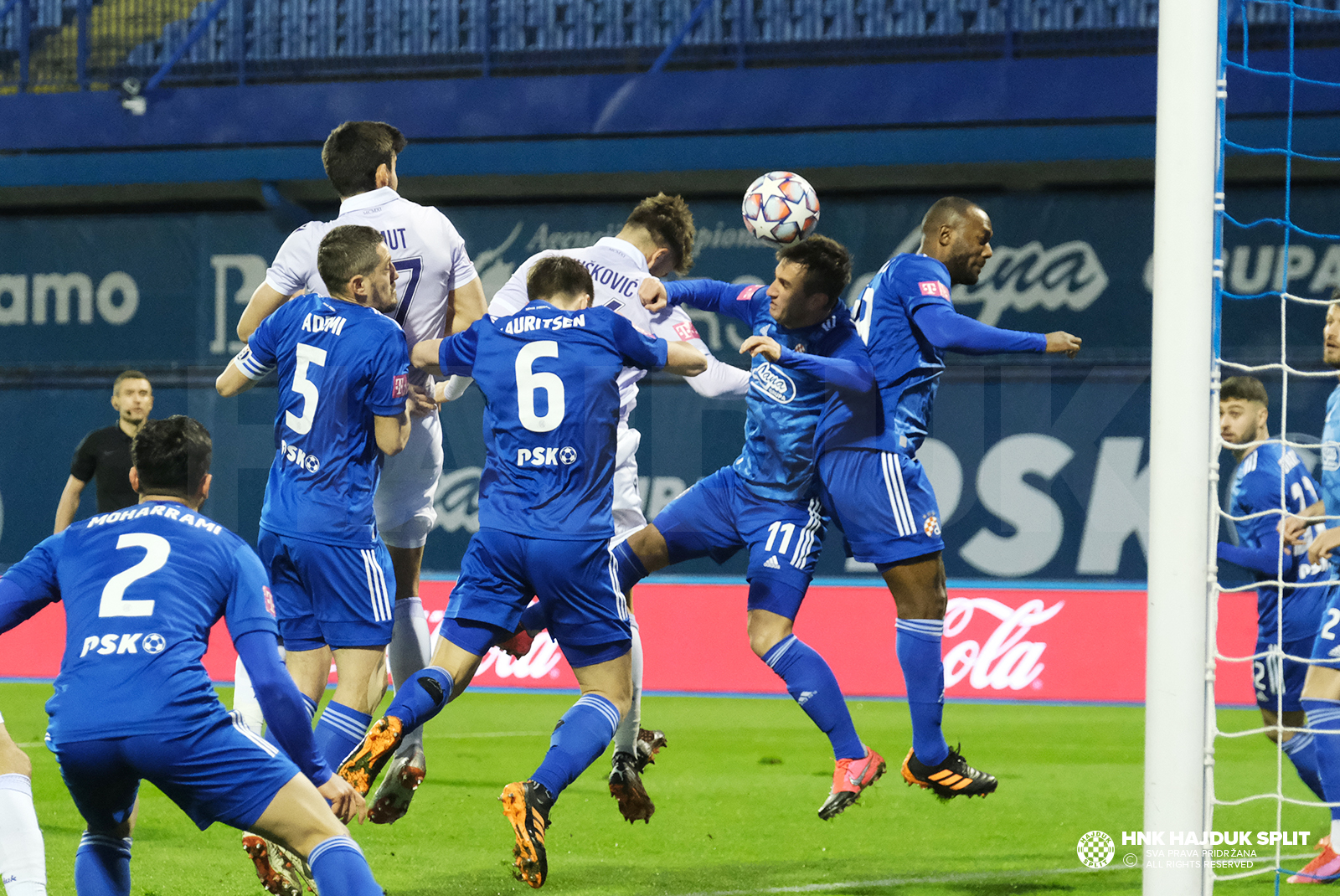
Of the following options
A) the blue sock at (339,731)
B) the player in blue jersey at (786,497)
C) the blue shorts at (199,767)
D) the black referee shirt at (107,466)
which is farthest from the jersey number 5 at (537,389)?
the black referee shirt at (107,466)

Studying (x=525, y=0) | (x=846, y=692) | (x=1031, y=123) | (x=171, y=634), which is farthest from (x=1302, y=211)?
(x=171, y=634)

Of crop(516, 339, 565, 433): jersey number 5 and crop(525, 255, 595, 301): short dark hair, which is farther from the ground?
crop(525, 255, 595, 301): short dark hair

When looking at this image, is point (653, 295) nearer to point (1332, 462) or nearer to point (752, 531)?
point (752, 531)

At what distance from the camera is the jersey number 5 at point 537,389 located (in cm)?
466

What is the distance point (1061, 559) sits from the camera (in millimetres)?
14047

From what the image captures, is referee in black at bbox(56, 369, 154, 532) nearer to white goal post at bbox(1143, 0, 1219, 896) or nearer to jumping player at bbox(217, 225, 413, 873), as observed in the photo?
jumping player at bbox(217, 225, 413, 873)

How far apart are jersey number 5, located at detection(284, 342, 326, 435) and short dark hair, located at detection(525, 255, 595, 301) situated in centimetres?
75

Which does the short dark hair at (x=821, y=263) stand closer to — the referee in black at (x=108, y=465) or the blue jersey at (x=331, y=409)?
the blue jersey at (x=331, y=409)

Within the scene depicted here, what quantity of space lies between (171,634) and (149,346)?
1310 cm

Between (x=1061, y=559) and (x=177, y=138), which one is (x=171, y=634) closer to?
(x=1061, y=559)

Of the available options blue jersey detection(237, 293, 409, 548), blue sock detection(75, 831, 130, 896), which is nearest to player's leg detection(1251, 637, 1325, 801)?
blue jersey detection(237, 293, 409, 548)

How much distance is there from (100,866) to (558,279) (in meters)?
2.29

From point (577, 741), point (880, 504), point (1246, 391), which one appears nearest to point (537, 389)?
point (577, 741)

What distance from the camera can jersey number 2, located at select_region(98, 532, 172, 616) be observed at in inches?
135
